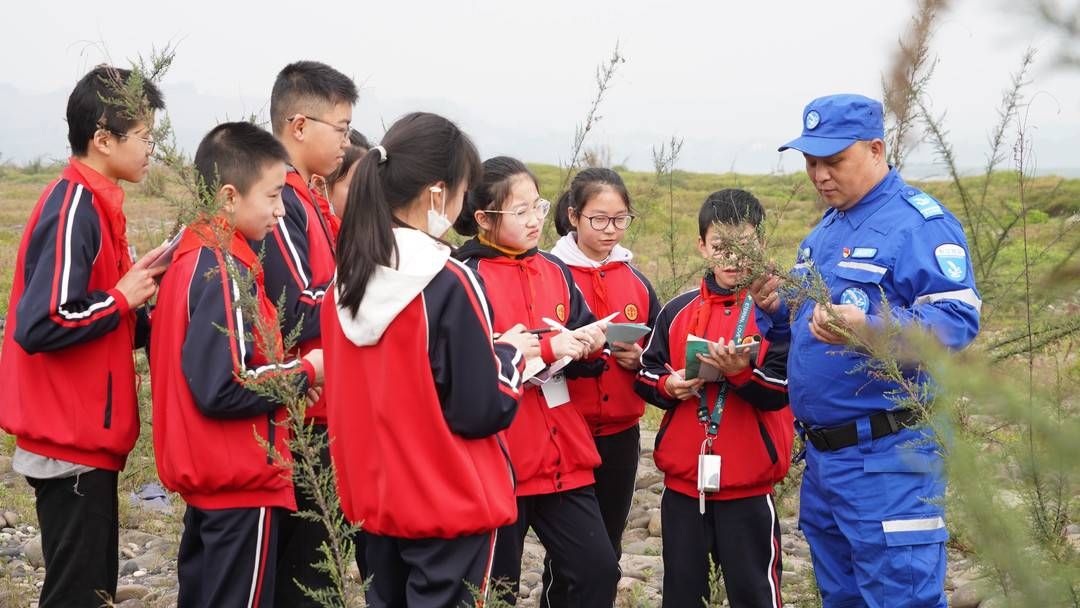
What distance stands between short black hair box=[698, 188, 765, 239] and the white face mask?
1.50 metres

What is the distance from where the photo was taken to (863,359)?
3467mm

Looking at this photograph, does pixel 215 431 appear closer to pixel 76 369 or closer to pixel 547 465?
pixel 76 369

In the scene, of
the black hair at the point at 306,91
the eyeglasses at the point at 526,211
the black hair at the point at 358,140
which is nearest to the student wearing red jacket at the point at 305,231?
the black hair at the point at 306,91

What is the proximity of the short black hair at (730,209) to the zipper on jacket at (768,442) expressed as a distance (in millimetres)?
835

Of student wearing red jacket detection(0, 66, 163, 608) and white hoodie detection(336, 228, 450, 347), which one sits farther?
student wearing red jacket detection(0, 66, 163, 608)

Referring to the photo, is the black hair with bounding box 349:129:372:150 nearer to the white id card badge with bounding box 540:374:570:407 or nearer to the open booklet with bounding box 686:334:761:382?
the white id card badge with bounding box 540:374:570:407

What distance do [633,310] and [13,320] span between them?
258 cm

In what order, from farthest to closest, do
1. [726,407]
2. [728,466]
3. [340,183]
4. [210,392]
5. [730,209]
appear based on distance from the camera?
[340,183], [730,209], [726,407], [728,466], [210,392]

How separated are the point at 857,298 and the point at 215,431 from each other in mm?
2230

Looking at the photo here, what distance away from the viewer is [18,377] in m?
3.69

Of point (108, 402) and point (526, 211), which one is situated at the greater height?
point (526, 211)

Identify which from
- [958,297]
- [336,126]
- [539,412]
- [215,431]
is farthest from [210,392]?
[958,297]

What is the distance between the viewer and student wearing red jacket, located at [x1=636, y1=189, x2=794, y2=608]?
4.25 metres

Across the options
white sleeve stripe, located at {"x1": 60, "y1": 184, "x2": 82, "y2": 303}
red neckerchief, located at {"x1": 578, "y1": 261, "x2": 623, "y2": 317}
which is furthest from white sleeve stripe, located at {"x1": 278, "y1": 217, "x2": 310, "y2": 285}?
red neckerchief, located at {"x1": 578, "y1": 261, "x2": 623, "y2": 317}
